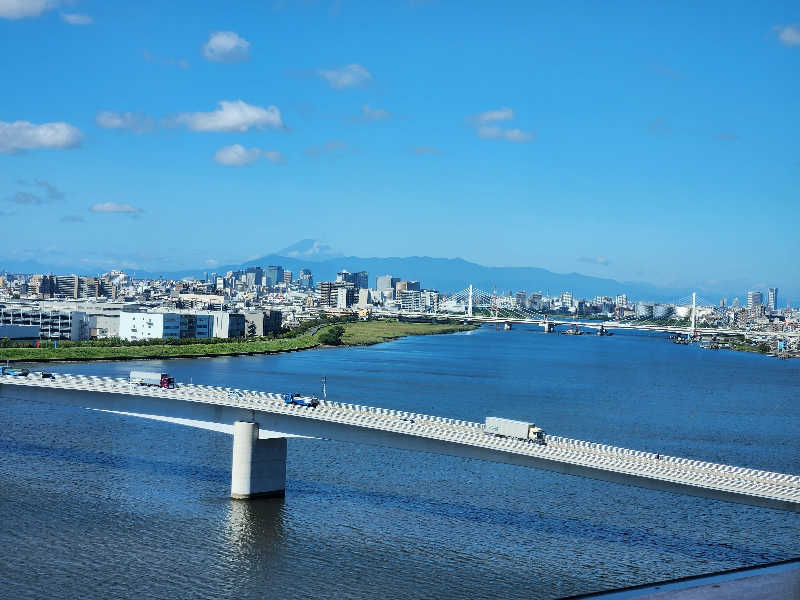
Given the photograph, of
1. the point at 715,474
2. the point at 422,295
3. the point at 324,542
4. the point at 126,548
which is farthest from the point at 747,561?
the point at 422,295

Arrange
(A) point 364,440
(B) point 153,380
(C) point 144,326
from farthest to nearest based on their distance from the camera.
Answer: (C) point 144,326 → (B) point 153,380 → (A) point 364,440

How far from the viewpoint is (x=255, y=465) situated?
17250 millimetres

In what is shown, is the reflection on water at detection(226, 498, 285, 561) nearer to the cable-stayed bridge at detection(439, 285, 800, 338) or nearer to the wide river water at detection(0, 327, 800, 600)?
the wide river water at detection(0, 327, 800, 600)

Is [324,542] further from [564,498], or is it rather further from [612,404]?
[612,404]

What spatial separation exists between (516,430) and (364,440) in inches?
107

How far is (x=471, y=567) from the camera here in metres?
13.6

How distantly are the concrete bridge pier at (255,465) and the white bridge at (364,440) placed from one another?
0.02m

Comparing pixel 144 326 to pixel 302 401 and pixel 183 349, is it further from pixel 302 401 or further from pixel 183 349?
pixel 302 401

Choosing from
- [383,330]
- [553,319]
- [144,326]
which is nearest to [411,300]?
[553,319]

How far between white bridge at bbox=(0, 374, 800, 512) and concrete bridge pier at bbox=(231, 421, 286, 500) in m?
0.02

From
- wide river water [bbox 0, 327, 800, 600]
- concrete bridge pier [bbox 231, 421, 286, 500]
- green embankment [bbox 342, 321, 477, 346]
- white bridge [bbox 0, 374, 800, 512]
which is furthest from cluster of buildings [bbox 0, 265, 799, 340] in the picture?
concrete bridge pier [bbox 231, 421, 286, 500]

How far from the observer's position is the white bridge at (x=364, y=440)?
550 inches

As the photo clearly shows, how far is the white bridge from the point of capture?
45.8 feet

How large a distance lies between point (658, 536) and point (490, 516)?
9.17ft
